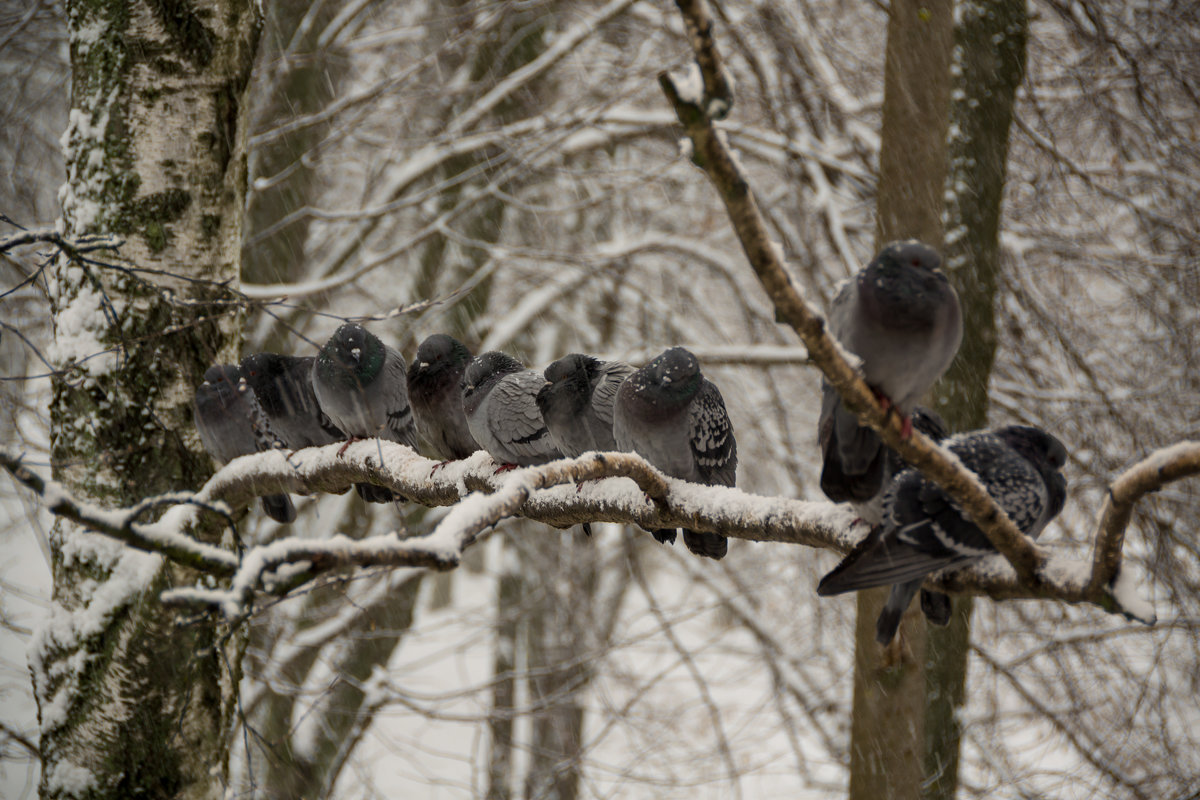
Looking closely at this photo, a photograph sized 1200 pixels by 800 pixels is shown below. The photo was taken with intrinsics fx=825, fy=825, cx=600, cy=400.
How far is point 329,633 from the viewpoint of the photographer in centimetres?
621

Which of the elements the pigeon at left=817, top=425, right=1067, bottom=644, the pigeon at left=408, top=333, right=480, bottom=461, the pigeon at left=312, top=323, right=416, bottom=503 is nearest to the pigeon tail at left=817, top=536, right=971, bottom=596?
the pigeon at left=817, top=425, right=1067, bottom=644

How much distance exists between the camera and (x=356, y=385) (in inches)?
134

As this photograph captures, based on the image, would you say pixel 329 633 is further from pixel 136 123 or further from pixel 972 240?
pixel 972 240

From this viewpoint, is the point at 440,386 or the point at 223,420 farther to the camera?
the point at 440,386

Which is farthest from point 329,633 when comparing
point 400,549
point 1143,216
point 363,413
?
point 1143,216

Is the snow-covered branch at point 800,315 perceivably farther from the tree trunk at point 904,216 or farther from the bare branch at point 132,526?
the tree trunk at point 904,216

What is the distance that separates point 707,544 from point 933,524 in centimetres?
108

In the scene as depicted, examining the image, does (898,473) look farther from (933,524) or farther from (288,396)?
(288,396)

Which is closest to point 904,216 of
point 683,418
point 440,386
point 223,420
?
point 683,418

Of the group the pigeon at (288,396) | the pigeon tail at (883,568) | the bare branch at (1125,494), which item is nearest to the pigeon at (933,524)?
the pigeon tail at (883,568)

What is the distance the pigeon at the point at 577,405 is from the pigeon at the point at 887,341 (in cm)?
146

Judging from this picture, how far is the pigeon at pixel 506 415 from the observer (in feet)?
11.7

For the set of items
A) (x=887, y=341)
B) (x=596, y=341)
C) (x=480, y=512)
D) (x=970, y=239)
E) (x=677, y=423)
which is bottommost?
(x=480, y=512)

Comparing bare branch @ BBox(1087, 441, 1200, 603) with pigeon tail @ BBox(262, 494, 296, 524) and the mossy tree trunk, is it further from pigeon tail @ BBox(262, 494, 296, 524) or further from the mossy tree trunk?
pigeon tail @ BBox(262, 494, 296, 524)
